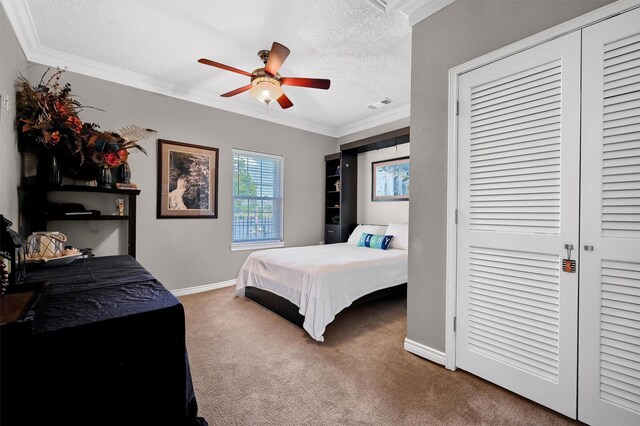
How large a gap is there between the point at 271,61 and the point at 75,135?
2.08 metres

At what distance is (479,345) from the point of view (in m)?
1.98

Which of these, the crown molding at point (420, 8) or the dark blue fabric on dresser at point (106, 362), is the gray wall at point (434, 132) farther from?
the dark blue fabric on dresser at point (106, 362)

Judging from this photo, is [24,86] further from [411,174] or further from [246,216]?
[411,174]

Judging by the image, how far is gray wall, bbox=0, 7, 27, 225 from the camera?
2137mm

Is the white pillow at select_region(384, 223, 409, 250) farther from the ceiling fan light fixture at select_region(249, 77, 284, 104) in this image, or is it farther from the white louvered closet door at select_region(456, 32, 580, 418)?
the ceiling fan light fixture at select_region(249, 77, 284, 104)

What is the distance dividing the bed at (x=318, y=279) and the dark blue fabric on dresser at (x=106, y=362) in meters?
1.48

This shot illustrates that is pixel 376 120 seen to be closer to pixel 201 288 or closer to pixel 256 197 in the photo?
pixel 256 197

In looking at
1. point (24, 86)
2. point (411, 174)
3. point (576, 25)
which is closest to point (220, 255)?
point (24, 86)

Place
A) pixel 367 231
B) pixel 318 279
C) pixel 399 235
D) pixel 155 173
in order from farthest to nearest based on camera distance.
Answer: pixel 367 231, pixel 399 235, pixel 155 173, pixel 318 279

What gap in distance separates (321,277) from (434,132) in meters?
1.59

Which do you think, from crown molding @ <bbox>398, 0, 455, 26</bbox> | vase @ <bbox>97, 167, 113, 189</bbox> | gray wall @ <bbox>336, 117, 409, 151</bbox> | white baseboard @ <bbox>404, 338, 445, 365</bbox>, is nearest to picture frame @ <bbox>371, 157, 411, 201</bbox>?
gray wall @ <bbox>336, 117, 409, 151</bbox>

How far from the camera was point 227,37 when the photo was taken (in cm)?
272

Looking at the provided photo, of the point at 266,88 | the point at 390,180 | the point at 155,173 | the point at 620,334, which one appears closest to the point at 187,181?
the point at 155,173

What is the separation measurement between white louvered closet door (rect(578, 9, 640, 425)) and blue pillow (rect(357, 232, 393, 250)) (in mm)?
2605
